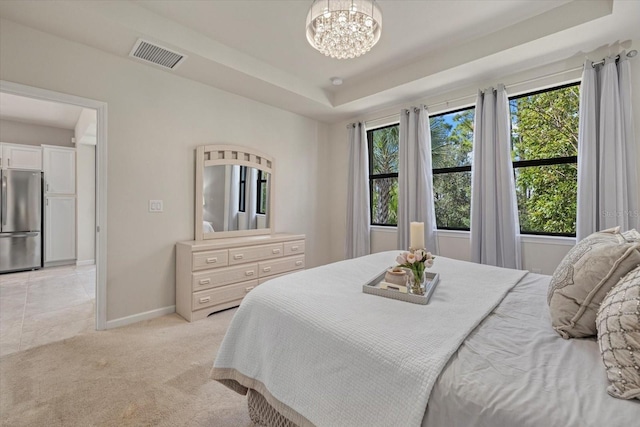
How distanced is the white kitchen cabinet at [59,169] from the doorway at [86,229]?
15 cm

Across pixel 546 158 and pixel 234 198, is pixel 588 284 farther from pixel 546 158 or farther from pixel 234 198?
pixel 234 198

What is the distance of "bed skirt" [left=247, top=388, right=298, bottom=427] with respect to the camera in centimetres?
128

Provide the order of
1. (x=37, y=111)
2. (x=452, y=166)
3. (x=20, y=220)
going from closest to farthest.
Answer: (x=452, y=166) < (x=37, y=111) < (x=20, y=220)

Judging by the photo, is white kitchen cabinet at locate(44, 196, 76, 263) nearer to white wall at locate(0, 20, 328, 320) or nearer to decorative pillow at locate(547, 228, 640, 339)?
white wall at locate(0, 20, 328, 320)

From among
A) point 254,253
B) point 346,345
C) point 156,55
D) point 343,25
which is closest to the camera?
point 346,345

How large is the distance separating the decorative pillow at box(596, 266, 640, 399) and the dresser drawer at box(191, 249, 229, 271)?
283 cm

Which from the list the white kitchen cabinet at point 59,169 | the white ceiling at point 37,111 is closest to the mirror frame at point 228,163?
the white ceiling at point 37,111

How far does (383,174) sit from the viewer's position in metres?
4.23

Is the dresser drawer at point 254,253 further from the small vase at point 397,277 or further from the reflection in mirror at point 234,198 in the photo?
the small vase at point 397,277

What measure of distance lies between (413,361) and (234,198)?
10.0ft

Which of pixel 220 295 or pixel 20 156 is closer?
pixel 220 295

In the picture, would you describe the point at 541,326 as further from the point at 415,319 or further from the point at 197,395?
the point at 197,395

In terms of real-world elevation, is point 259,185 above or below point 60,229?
above

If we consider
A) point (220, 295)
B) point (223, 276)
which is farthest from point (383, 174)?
point (220, 295)
